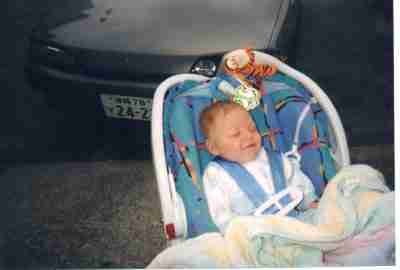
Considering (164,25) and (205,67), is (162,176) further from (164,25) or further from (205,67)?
(164,25)

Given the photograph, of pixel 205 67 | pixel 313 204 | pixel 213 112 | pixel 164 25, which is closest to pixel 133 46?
pixel 164 25

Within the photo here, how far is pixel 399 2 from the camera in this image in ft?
5.22

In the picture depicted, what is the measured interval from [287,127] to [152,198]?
69cm

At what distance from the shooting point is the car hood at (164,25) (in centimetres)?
173

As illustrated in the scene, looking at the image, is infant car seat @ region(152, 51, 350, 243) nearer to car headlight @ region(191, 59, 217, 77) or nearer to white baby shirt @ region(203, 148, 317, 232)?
white baby shirt @ region(203, 148, 317, 232)

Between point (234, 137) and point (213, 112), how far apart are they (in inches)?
4.1

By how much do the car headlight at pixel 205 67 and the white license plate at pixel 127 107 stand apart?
215mm

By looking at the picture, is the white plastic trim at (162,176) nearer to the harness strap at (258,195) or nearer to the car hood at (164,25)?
the harness strap at (258,195)

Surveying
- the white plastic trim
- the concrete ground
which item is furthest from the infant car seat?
the concrete ground

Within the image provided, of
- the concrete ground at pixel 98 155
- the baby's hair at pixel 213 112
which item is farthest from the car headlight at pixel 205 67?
the concrete ground at pixel 98 155

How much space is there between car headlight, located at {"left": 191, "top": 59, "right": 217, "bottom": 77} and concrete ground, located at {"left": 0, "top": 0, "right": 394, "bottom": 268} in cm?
53

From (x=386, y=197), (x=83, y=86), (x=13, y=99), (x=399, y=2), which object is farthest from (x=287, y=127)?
(x=13, y=99)

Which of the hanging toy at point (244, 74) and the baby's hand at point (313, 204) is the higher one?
the hanging toy at point (244, 74)

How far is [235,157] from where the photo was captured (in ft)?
4.88
